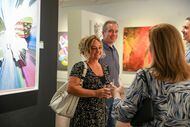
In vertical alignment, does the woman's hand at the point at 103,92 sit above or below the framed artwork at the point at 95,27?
below

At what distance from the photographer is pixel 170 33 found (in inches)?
56.9

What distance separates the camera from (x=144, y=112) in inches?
56.7

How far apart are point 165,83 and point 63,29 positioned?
5.90 meters

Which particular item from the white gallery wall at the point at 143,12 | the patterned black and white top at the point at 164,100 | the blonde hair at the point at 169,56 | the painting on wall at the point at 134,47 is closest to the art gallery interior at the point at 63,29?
the white gallery wall at the point at 143,12

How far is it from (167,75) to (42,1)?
204 cm

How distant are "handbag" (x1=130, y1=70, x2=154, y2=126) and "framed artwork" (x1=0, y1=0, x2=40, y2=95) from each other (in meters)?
1.44

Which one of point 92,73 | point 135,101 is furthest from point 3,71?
point 135,101

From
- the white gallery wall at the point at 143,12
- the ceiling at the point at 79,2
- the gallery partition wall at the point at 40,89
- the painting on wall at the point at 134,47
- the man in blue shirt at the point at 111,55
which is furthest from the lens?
the ceiling at the point at 79,2

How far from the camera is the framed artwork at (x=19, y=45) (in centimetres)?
239

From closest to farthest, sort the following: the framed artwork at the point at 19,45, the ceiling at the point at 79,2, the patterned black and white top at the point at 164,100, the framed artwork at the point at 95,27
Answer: the patterned black and white top at the point at 164,100 < the framed artwork at the point at 19,45 < the framed artwork at the point at 95,27 < the ceiling at the point at 79,2

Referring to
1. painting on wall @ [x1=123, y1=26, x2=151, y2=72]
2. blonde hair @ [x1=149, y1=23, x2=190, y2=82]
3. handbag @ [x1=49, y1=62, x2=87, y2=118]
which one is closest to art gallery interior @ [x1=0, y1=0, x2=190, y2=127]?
painting on wall @ [x1=123, y1=26, x2=151, y2=72]

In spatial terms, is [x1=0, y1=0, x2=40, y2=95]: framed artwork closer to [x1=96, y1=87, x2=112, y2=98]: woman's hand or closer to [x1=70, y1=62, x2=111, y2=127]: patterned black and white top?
[x1=70, y1=62, x2=111, y2=127]: patterned black and white top

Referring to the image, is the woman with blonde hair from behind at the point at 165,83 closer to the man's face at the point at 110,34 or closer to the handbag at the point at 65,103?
the handbag at the point at 65,103

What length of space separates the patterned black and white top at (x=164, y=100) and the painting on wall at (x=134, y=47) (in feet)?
14.2
